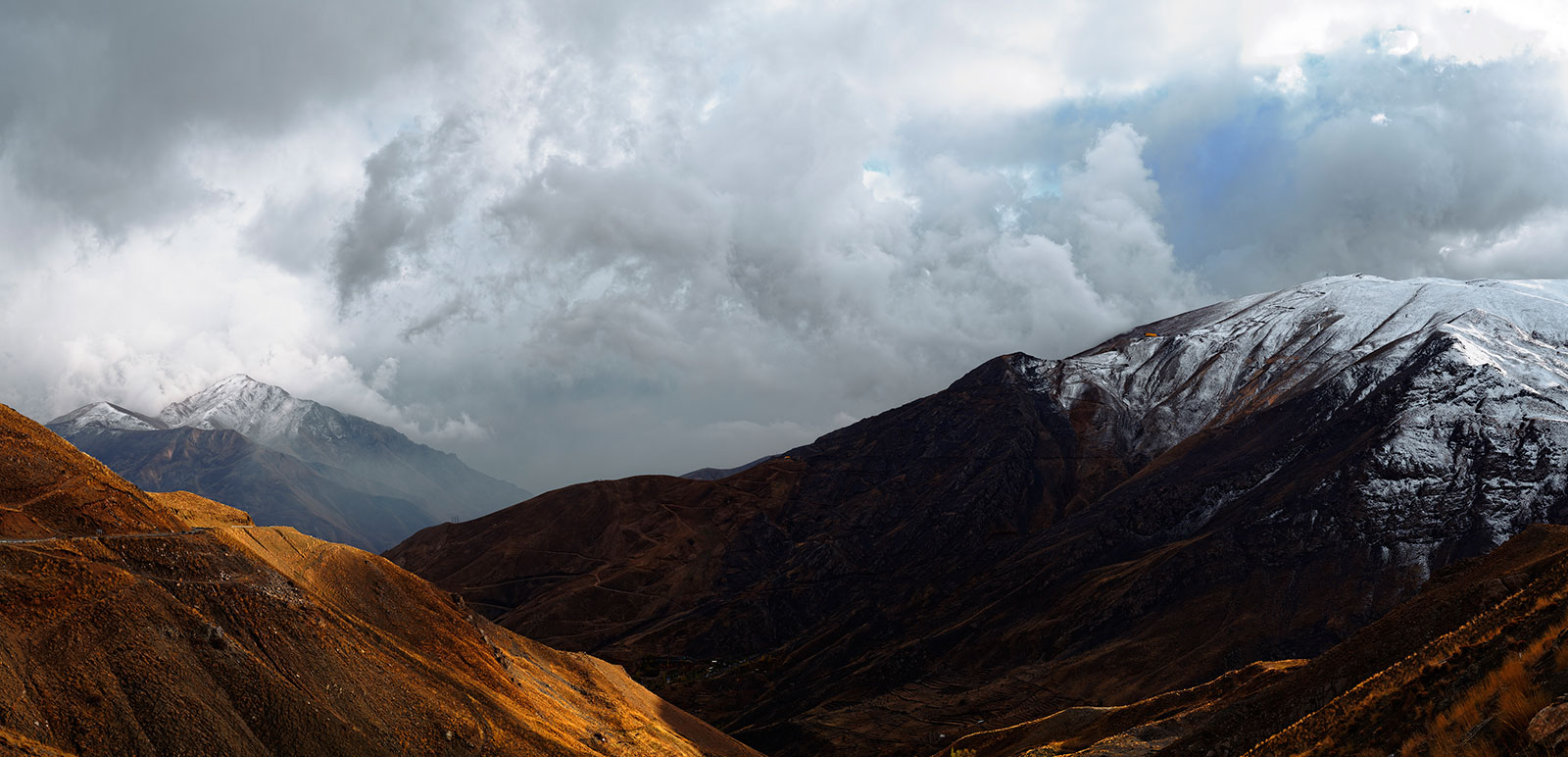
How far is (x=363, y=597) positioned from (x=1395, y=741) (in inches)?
1990

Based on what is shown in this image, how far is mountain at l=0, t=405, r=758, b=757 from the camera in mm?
31297

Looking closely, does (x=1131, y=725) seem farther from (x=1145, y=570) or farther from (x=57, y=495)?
(x=1145, y=570)

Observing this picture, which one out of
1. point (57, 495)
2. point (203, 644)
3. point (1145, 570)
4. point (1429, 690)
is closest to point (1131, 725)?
point (1429, 690)

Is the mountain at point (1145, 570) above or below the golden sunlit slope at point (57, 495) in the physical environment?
below

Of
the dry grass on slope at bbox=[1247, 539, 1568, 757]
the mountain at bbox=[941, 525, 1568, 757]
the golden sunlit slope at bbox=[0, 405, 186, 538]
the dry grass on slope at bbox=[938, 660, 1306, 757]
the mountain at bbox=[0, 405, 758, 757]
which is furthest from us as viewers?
the dry grass on slope at bbox=[938, 660, 1306, 757]

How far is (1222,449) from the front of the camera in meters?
170

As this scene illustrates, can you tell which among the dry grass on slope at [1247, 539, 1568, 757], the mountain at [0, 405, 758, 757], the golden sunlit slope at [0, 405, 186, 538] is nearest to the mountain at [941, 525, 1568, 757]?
the dry grass on slope at [1247, 539, 1568, 757]

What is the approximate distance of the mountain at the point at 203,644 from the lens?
31.3m

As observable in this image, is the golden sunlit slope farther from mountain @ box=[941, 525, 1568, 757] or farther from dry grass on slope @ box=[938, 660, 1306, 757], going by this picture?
dry grass on slope @ box=[938, 660, 1306, 757]

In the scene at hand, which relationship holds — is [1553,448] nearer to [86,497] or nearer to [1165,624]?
[1165,624]

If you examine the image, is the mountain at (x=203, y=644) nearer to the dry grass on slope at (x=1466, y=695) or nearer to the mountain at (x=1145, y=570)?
the dry grass on slope at (x=1466, y=695)

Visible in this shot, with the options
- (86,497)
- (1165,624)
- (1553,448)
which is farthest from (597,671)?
(1553,448)

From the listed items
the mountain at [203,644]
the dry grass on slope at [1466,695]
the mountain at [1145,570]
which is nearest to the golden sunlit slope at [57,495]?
the mountain at [203,644]

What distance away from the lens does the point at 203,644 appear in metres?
36.0
